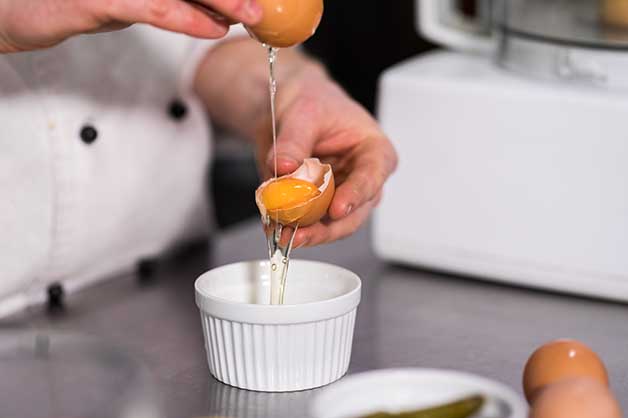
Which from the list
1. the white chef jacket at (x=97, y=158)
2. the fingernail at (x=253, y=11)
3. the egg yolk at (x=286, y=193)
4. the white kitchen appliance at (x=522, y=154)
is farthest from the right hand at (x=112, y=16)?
the white kitchen appliance at (x=522, y=154)

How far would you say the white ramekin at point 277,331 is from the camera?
0.80 m

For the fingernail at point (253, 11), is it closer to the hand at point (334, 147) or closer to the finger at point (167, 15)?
the finger at point (167, 15)

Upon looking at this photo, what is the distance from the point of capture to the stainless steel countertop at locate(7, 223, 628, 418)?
2.77ft

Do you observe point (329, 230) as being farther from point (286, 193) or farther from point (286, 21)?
point (286, 21)

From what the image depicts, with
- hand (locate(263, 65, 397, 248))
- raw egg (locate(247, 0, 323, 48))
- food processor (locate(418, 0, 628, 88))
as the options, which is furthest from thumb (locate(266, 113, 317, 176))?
food processor (locate(418, 0, 628, 88))

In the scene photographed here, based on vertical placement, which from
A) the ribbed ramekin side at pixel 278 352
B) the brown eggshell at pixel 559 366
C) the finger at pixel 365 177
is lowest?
the ribbed ramekin side at pixel 278 352

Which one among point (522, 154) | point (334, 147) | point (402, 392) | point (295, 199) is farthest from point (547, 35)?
point (402, 392)

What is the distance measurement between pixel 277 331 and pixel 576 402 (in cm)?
23

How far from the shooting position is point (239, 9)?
722 millimetres

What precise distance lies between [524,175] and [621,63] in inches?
5.1

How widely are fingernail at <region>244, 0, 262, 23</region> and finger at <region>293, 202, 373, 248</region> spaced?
181 millimetres

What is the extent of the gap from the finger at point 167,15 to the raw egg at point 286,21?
0.09 ft

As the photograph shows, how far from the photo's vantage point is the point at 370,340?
95cm

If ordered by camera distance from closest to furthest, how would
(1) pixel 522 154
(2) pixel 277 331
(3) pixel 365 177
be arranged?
(2) pixel 277 331
(3) pixel 365 177
(1) pixel 522 154
